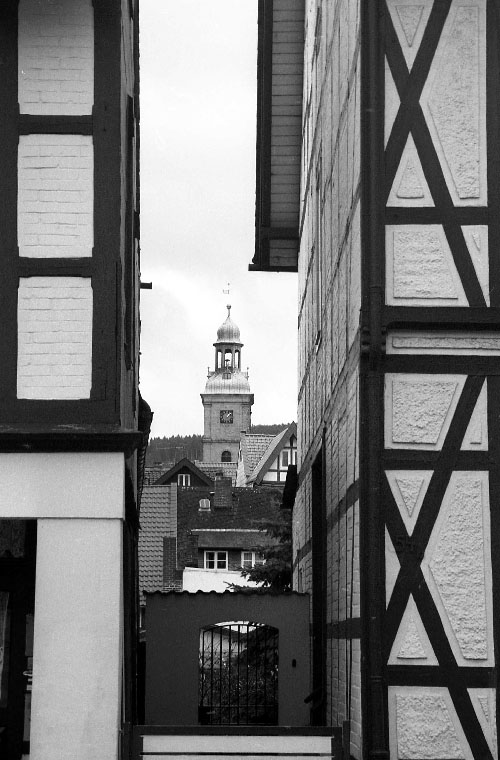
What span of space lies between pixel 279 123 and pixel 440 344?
1143cm

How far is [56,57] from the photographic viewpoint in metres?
10.6

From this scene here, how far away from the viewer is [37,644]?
32.2 feet

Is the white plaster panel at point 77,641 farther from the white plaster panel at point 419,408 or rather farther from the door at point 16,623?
the door at point 16,623

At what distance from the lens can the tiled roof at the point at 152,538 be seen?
38719 millimetres

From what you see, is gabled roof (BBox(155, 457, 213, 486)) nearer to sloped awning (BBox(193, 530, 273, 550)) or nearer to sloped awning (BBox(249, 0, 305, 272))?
sloped awning (BBox(193, 530, 273, 550))

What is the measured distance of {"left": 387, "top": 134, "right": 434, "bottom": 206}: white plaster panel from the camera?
10.4m

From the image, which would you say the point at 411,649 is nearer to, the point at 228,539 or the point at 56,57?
the point at 56,57

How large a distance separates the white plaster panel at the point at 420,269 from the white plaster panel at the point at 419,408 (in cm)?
56

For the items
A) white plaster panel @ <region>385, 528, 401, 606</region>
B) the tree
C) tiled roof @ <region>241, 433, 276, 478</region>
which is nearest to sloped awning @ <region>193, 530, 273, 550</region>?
the tree

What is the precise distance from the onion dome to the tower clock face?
7961 millimetres

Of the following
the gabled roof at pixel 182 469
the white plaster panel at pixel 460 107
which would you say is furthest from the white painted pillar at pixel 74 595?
the gabled roof at pixel 182 469

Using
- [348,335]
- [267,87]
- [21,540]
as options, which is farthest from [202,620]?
[267,87]

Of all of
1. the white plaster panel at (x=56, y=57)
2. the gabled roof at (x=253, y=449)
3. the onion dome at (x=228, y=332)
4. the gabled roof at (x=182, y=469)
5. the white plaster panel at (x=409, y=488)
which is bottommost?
the white plaster panel at (x=409, y=488)

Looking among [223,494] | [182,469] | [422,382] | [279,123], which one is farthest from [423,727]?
[182,469]
